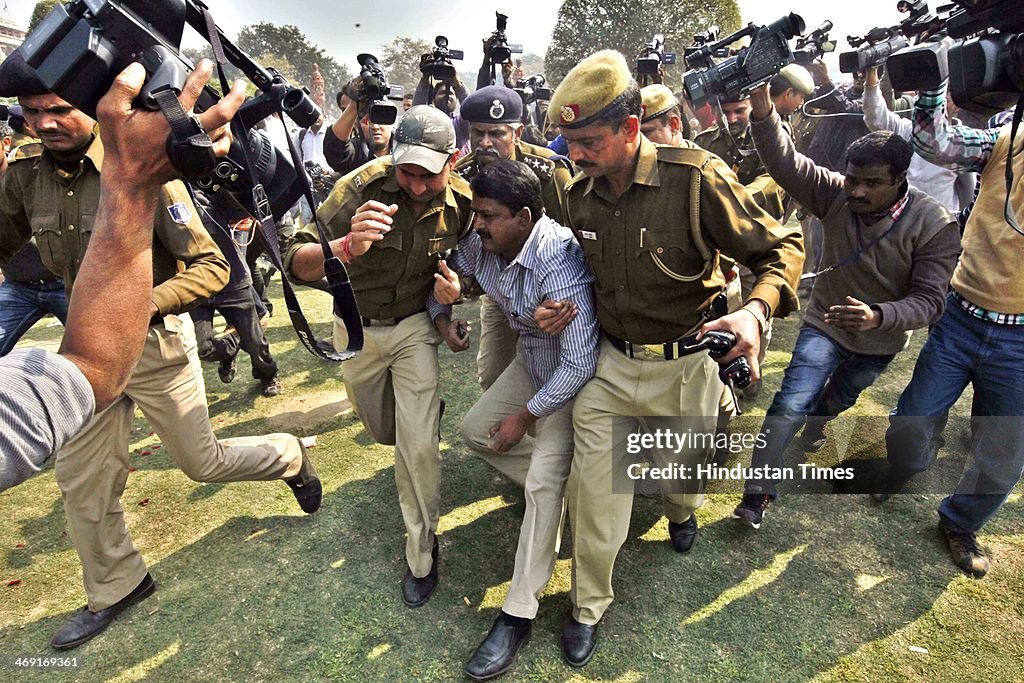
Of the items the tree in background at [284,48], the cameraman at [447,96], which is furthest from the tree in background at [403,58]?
the cameraman at [447,96]

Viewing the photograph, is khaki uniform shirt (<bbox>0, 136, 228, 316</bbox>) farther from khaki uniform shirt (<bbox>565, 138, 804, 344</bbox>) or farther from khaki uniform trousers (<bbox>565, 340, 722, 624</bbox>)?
khaki uniform trousers (<bbox>565, 340, 722, 624</bbox>)

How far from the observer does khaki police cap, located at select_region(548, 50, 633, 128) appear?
2408 millimetres

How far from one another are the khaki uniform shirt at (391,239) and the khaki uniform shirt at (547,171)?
0.66m

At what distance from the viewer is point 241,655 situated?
2.58 m

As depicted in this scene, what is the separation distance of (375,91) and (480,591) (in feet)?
11.9

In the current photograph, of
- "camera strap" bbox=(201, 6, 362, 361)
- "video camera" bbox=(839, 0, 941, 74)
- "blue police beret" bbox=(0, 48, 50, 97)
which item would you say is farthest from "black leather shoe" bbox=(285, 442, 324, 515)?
"video camera" bbox=(839, 0, 941, 74)

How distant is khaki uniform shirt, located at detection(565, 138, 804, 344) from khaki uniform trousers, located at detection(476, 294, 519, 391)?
124cm

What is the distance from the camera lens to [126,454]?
110 inches

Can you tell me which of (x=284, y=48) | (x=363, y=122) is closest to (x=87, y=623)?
(x=363, y=122)

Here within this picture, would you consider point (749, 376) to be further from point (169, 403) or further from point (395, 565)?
point (169, 403)

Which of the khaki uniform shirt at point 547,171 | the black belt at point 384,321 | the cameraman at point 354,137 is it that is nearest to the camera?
the black belt at point 384,321

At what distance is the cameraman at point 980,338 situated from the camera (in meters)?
2.68

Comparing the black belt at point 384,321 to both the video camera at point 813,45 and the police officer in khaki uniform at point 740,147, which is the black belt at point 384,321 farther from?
the video camera at point 813,45

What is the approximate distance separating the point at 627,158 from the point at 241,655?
105 inches
